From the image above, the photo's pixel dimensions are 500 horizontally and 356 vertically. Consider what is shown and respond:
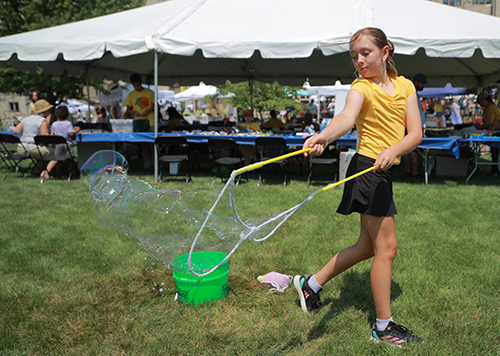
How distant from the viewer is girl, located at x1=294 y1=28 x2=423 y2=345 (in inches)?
85.5

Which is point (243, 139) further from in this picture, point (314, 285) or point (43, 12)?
point (43, 12)

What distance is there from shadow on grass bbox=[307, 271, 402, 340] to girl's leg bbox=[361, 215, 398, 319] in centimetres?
46

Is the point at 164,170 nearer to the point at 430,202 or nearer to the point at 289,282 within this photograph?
the point at 430,202

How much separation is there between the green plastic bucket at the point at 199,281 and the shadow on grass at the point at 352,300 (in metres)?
0.78

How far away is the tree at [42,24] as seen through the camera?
59.2 ft

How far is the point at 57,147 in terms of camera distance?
331 inches

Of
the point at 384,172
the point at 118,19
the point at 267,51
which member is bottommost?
the point at 384,172

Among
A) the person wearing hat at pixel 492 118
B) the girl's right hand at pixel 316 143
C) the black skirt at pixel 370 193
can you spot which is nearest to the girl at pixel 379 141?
the black skirt at pixel 370 193

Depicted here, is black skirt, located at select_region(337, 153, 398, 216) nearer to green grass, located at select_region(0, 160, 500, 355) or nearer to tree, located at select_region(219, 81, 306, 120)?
green grass, located at select_region(0, 160, 500, 355)

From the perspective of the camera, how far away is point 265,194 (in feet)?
22.3

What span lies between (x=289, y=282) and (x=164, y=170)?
684cm

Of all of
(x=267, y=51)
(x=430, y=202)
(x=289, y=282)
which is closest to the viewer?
(x=289, y=282)

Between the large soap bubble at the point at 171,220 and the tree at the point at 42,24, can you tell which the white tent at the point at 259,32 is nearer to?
the large soap bubble at the point at 171,220

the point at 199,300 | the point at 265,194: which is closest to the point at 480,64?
the point at 265,194
